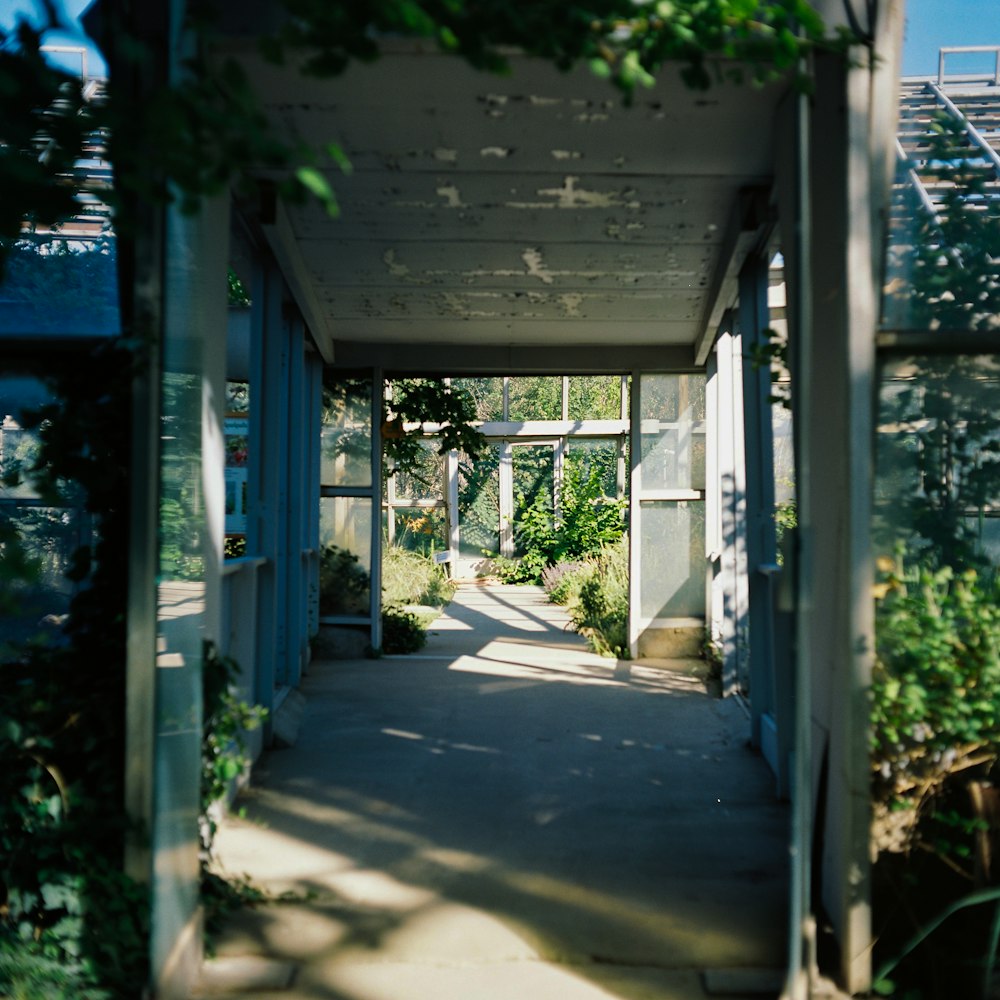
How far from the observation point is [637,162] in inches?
154

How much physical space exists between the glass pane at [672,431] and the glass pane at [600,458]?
8368 millimetres

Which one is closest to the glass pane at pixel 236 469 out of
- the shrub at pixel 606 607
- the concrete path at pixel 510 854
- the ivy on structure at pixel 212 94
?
the concrete path at pixel 510 854

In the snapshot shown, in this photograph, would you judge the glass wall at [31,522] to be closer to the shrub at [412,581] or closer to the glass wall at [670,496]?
the glass wall at [670,496]

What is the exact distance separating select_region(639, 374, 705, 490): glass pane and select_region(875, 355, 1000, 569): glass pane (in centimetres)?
511

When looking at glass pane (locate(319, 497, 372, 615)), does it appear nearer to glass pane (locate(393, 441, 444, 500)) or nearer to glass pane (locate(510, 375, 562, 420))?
glass pane (locate(393, 441, 444, 500))

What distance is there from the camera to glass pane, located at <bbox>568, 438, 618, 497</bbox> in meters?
16.6

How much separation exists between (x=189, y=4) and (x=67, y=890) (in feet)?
7.07

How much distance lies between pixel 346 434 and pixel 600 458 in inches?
360

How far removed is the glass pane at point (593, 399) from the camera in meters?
18.3

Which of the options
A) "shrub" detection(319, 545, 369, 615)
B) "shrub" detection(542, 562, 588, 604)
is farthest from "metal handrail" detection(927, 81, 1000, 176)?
"shrub" detection(542, 562, 588, 604)

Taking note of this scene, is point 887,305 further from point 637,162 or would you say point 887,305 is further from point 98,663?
point 98,663

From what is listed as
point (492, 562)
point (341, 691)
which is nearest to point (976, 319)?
point (341, 691)

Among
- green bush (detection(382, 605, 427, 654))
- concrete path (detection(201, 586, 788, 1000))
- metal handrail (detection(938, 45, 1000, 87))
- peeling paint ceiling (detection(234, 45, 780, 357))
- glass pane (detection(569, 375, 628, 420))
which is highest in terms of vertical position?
glass pane (detection(569, 375, 628, 420))

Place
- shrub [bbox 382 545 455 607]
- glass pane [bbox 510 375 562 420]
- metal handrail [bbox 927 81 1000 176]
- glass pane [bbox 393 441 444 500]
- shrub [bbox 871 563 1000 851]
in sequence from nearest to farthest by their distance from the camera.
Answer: shrub [bbox 871 563 1000 851]
metal handrail [bbox 927 81 1000 176]
shrub [bbox 382 545 455 607]
glass pane [bbox 393 441 444 500]
glass pane [bbox 510 375 562 420]
